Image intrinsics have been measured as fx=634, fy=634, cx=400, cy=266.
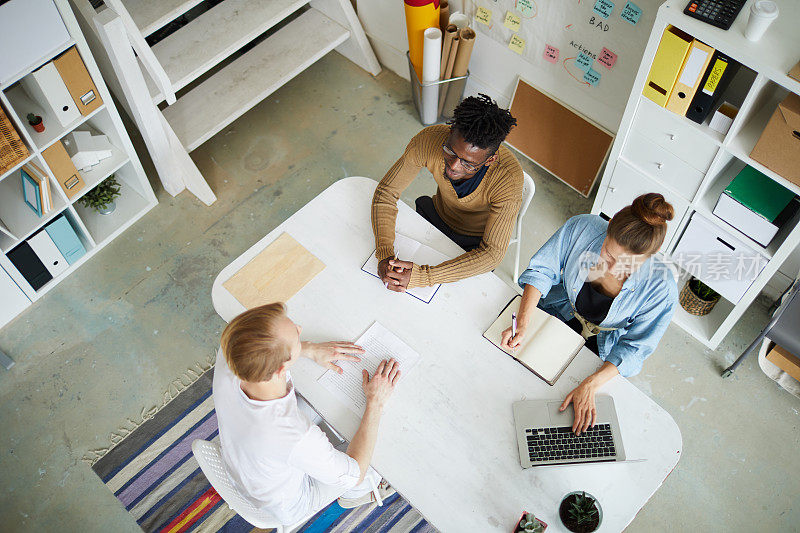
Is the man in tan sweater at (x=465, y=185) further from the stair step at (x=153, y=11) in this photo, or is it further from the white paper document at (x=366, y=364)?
the stair step at (x=153, y=11)

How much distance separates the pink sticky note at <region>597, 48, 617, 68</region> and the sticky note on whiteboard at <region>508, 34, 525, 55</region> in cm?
44

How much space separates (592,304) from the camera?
86.2 inches

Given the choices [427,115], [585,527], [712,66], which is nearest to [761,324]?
[712,66]

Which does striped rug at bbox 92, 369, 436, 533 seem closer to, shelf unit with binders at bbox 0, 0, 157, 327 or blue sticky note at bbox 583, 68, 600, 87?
shelf unit with binders at bbox 0, 0, 157, 327

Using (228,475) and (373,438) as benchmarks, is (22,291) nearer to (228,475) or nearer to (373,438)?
(228,475)

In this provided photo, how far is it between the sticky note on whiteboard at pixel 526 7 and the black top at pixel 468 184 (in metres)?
1.25

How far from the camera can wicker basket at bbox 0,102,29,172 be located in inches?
98.5

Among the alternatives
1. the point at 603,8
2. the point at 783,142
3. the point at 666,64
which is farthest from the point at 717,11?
the point at 603,8

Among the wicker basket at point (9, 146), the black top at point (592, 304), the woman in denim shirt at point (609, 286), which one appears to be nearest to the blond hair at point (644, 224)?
the woman in denim shirt at point (609, 286)

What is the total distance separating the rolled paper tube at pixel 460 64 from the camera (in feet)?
10.8

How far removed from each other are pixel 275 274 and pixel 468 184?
75 cm

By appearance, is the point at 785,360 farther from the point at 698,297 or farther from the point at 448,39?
the point at 448,39

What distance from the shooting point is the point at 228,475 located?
1.87 meters

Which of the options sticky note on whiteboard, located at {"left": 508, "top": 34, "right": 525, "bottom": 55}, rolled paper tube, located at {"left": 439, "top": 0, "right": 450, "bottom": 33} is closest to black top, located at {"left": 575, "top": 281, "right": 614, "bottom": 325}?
sticky note on whiteboard, located at {"left": 508, "top": 34, "right": 525, "bottom": 55}
